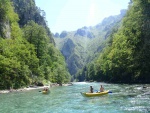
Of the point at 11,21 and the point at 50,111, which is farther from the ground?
the point at 11,21

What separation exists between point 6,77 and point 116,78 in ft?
170

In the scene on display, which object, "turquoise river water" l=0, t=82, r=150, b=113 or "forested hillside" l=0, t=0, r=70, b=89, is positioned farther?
"forested hillside" l=0, t=0, r=70, b=89

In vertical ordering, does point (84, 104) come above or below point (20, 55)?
below

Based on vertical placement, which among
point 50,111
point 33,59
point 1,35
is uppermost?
point 1,35

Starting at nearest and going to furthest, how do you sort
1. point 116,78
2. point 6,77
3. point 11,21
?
point 6,77 < point 11,21 < point 116,78

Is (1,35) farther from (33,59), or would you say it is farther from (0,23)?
(33,59)

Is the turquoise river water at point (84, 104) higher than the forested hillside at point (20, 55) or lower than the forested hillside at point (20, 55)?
lower

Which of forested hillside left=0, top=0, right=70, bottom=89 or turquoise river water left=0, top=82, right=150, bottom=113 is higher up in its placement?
forested hillside left=0, top=0, right=70, bottom=89

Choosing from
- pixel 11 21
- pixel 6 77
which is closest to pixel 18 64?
pixel 6 77

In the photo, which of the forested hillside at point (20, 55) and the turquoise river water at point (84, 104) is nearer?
the turquoise river water at point (84, 104)

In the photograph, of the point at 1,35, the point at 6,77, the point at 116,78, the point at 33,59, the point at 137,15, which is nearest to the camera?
the point at 6,77

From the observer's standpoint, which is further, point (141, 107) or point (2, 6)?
point (2, 6)

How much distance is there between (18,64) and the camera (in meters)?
64.5

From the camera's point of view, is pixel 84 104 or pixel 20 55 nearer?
pixel 84 104
